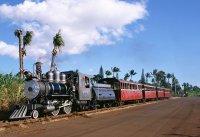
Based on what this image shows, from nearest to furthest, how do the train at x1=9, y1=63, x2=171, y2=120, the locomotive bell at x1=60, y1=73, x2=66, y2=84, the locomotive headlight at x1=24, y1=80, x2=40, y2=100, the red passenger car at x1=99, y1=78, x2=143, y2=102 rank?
the train at x1=9, y1=63, x2=171, y2=120 → the locomotive headlight at x1=24, y1=80, x2=40, y2=100 → the locomotive bell at x1=60, y1=73, x2=66, y2=84 → the red passenger car at x1=99, y1=78, x2=143, y2=102

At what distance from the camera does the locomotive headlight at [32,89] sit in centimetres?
2220

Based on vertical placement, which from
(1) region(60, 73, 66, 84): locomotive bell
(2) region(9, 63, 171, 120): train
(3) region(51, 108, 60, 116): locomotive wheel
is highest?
(1) region(60, 73, 66, 84): locomotive bell

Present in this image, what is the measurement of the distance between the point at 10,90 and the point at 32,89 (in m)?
7.98

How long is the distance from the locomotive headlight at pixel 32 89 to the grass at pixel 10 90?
4.96 metres

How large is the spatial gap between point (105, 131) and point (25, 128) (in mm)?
3972

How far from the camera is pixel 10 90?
29.5 meters

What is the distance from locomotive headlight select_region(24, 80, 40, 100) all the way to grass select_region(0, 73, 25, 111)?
4.96 meters

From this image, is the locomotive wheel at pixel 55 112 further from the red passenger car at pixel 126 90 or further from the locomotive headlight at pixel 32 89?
the red passenger car at pixel 126 90

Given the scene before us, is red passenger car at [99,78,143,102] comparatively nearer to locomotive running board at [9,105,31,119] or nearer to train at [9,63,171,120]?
train at [9,63,171,120]

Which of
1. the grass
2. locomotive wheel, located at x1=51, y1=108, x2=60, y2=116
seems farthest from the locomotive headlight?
the grass

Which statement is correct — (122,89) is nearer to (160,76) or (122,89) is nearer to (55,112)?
(55,112)

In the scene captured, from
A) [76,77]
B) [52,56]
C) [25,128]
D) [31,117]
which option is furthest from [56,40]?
[25,128]

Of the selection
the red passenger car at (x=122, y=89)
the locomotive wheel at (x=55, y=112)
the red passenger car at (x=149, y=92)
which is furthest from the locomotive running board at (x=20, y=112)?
the red passenger car at (x=149, y=92)

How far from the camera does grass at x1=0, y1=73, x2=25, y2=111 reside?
27.6m
